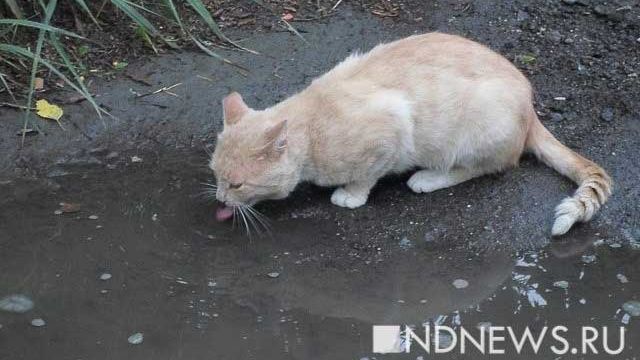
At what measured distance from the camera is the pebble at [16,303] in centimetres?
388

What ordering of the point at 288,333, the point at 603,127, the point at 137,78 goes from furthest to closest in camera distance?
the point at 137,78
the point at 603,127
the point at 288,333

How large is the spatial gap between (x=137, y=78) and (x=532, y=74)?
2419 millimetres

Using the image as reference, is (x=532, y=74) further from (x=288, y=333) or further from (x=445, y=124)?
(x=288, y=333)

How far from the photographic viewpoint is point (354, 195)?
4672 millimetres

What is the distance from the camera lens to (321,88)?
464 centimetres

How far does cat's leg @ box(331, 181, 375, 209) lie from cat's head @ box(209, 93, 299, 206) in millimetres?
296

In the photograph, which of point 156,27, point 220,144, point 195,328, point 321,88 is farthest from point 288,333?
point 156,27

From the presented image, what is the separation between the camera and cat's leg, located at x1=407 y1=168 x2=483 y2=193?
15.8 feet

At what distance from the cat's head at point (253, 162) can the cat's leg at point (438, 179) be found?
0.70 meters

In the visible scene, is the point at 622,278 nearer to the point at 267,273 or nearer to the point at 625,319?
the point at 625,319

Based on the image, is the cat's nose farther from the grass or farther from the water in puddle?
the grass

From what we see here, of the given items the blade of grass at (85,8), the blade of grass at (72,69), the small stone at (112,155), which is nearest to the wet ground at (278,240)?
the small stone at (112,155)

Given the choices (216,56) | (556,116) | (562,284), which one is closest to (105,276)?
(216,56)

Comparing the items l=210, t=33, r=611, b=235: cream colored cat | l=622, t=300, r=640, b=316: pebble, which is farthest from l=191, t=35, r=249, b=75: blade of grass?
l=622, t=300, r=640, b=316: pebble
